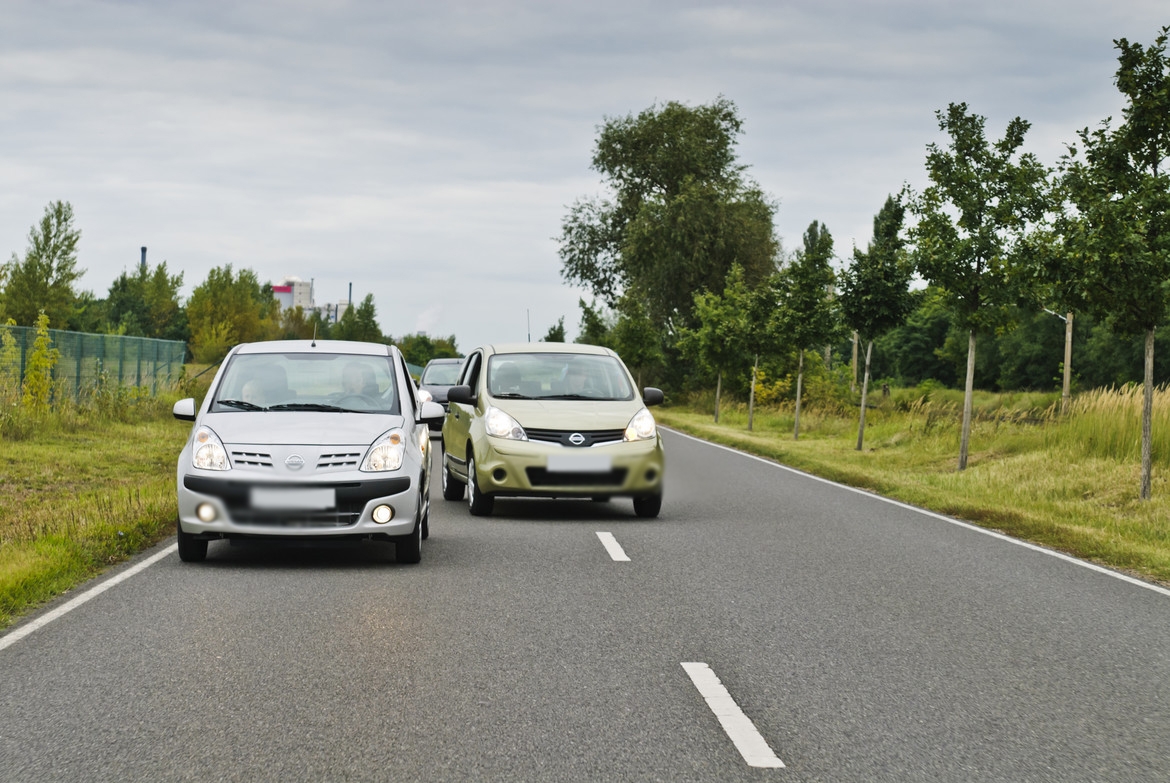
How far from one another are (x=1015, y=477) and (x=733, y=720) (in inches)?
556

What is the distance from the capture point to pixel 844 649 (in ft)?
20.8

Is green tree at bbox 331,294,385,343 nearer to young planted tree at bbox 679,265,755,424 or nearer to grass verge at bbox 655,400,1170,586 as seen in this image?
young planted tree at bbox 679,265,755,424

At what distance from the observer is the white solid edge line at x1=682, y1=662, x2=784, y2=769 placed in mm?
4445

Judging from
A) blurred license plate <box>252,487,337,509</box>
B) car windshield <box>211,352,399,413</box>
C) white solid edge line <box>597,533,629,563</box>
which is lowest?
white solid edge line <box>597,533,629,563</box>

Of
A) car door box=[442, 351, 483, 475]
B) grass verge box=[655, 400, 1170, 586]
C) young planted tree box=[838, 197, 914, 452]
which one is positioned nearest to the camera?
grass verge box=[655, 400, 1170, 586]

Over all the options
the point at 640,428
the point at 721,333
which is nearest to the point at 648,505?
the point at 640,428

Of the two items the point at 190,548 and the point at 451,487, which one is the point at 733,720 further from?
the point at 451,487

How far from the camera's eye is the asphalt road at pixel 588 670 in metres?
4.41

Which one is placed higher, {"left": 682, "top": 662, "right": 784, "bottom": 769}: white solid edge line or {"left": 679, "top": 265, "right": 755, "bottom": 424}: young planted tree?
{"left": 679, "top": 265, "right": 755, "bottom": 424}: young planted tree

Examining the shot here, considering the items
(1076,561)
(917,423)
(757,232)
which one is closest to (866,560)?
(1076,561)

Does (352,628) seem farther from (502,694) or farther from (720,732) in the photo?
(720,732)

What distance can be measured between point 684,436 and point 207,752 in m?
28.4

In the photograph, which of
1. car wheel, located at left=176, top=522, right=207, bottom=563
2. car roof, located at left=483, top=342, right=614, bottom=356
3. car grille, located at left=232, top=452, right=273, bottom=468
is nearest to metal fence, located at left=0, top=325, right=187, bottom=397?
car roof, located at left=483, top=342, right=614, bottom=356

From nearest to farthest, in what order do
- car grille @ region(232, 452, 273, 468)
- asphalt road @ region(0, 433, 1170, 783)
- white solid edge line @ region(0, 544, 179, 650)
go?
asphalt road @ region(0, 433, 1170, 783) < white solid edge line @ region(0, 544, 179, 650) < car grille @ region(232, 452, 273, 468)
